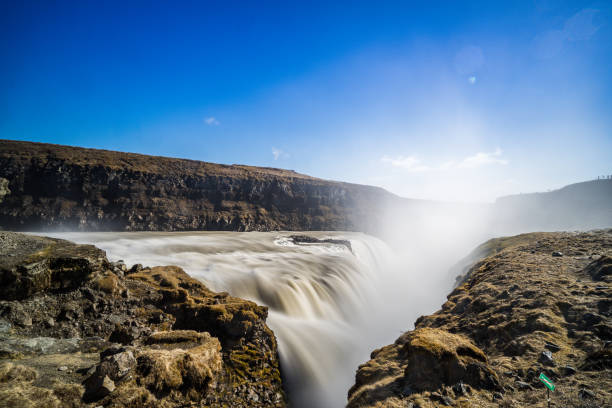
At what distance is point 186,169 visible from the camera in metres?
53.2

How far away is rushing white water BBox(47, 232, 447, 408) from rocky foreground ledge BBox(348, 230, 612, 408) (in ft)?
16.4

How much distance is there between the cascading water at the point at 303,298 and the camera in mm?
10374

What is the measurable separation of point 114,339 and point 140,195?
45.4 meters

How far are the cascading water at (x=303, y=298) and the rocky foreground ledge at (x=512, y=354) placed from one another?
491cm

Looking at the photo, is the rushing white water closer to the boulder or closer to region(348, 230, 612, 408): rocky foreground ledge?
region(348, 230, 612, 408): rocky foreground ledge

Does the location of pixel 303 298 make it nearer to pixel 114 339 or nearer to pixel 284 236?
pixel 114 339

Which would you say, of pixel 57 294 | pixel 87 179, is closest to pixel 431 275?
pixel 57 294

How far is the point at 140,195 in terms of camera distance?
44000 millimetres

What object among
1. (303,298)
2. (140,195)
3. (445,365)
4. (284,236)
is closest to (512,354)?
(445,365)

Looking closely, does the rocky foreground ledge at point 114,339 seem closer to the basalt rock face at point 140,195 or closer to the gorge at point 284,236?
the gorge at point 284,236

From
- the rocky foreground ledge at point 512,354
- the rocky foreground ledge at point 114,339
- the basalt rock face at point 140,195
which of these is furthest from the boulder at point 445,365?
the basalt rock face at point 140,195

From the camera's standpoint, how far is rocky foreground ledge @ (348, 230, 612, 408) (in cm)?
414

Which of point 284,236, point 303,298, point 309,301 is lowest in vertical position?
point 309,301

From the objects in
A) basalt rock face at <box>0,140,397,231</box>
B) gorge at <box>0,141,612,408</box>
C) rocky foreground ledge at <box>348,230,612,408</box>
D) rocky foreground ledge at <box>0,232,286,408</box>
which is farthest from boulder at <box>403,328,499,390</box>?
basalt rock face at <box>0,140,397,231</box>
